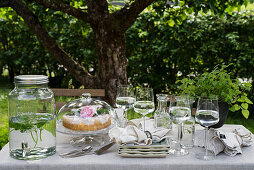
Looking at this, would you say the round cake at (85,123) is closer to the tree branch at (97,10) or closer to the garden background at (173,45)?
the tree branch at (97,10)

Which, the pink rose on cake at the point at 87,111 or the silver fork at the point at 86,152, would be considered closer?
the silver fork at the point at 86,152

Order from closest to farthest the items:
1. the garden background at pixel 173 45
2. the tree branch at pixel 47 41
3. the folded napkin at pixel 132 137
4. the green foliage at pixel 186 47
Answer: the folded napkin at pixel 132 137 < the tree branch at pixel 47 41 < the garden background at pixel 173 45 < the green foliage at pixel 186 47

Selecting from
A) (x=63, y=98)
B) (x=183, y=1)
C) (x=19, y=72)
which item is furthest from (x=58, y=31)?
(x=183, y=1)

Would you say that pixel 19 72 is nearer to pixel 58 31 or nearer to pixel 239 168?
pixel 58 31

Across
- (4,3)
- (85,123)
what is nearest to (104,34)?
(4,3)

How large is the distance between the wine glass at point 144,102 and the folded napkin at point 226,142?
14.2 inches

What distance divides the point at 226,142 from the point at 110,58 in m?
2.31

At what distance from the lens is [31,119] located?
1589mm

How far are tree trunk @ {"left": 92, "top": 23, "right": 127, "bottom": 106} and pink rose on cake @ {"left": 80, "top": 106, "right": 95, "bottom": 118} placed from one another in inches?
74.3

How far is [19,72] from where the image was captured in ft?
26.1

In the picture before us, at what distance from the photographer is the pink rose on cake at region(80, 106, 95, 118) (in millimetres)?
1782

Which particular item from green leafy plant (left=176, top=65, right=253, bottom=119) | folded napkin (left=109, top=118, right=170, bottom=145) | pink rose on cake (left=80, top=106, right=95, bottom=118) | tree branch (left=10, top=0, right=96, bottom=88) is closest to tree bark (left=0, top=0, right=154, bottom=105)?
tree branch (left=10, top=0, right=96, bottom=88)

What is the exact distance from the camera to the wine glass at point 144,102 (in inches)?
71.1

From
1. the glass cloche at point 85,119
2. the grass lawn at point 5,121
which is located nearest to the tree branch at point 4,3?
the grass lawn at point 5,121
